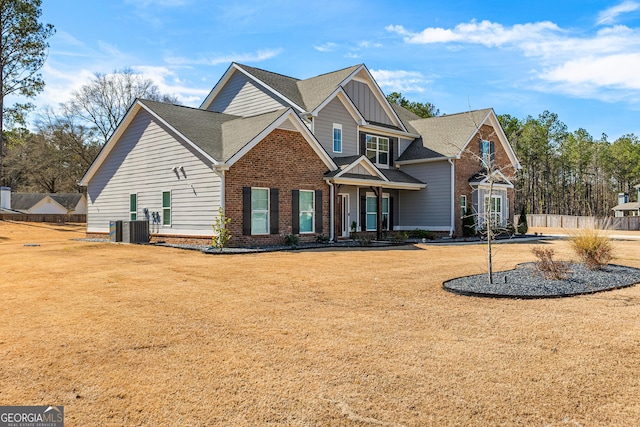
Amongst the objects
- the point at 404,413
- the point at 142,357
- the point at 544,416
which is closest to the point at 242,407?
the point at 404,413

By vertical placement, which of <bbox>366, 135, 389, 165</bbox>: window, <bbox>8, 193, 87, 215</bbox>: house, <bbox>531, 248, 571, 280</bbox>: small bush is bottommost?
<bbox>531, 248, 571, 280</bbox>: small bush

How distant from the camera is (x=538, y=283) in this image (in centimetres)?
980

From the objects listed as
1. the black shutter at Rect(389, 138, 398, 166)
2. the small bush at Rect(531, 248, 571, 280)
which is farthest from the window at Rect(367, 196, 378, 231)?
the small bush at Rect(531, 248, 571, 280)

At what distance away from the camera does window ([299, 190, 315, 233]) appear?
2003 cm

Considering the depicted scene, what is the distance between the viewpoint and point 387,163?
27500mm

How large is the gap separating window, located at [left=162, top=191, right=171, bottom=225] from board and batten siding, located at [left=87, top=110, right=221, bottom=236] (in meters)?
0.21

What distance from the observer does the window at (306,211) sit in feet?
65.7

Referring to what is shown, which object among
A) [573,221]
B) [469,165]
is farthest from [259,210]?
[573,221]

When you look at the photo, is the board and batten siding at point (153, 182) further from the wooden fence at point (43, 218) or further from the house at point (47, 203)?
the house at point (47, 203)

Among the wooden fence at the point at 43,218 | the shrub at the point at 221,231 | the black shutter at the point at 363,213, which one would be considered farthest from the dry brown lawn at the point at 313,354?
the wooden fence at the point at 43,218

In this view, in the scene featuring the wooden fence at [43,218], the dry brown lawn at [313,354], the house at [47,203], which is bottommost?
the dry brown lawn at [313,354]

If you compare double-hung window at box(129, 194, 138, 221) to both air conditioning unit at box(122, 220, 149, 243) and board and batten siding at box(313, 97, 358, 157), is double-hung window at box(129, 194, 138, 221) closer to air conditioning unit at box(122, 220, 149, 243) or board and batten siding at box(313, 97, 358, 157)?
air conditioning unit at box(122, 220, 149, 243)

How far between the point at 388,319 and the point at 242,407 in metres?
3.34

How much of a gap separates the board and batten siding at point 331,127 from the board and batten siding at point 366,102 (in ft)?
4.90
